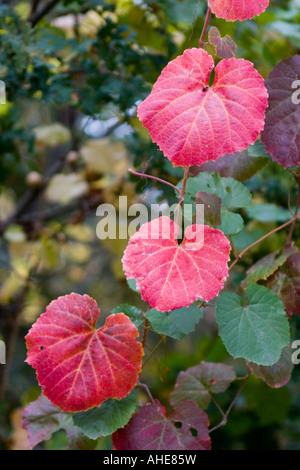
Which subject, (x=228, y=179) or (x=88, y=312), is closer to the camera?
(x=88, y=312)

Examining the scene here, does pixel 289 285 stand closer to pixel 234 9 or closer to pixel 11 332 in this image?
pixel 234 9

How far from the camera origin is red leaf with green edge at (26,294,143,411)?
561mm

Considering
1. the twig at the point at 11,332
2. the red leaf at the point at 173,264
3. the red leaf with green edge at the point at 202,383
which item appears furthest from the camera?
the twig at the point at 11,332

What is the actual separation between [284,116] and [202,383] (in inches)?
18.1

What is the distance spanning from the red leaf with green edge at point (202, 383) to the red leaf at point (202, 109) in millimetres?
415

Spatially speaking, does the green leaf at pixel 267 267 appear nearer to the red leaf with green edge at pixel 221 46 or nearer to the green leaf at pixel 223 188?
the green leaf at pixel 223 188

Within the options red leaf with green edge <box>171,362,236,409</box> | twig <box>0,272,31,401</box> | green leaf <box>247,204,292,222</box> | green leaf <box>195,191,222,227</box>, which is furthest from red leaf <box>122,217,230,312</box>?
twig <box>0,272,31,401</box>

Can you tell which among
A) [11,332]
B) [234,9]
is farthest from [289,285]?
[11,332]

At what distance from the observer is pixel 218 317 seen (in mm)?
591

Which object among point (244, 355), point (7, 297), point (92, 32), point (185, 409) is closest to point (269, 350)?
point (244, 355)

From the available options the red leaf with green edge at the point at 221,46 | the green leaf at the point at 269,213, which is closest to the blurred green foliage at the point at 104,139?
the green leaf at the point at 269,213

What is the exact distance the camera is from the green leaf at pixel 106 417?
1.93ft
